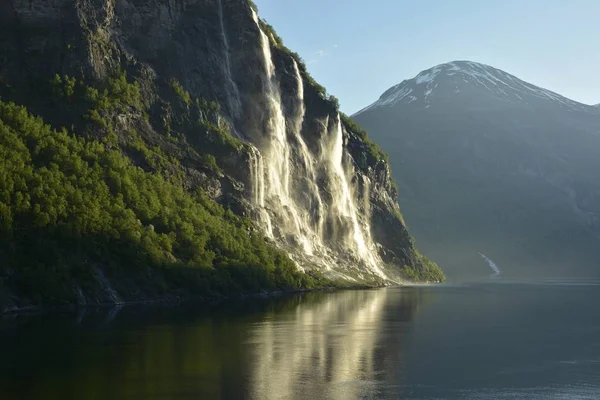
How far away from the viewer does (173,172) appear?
11350 centimetres

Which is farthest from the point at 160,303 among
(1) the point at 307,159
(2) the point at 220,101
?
(1) the point at 307,159

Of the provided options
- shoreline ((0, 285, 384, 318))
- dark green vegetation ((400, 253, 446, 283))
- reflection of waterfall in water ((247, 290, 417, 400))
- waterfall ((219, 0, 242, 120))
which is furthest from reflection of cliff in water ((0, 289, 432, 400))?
dark green vegetation ((400, 253, 446, 283))

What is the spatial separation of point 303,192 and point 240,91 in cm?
2092

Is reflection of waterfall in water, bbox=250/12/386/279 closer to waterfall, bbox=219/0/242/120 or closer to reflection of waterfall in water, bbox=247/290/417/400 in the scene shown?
waterfall, bbox=219/0/242/120

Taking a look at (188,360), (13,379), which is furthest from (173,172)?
(13,379)

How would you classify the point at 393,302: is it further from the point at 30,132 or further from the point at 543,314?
the point at 30,132

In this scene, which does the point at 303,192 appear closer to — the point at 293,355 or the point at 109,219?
the point at 109,219

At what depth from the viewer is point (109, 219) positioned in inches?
3484

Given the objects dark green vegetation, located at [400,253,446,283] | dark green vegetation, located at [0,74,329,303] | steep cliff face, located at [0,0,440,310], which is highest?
steep cliff face, located at [0,0,440,310]

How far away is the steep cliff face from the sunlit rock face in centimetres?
20

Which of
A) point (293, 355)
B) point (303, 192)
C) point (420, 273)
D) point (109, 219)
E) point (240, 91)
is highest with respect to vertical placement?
point (240, 91)

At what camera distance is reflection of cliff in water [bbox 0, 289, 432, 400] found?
1449 inches

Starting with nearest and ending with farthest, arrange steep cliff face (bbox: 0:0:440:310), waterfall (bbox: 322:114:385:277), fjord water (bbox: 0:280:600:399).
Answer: fjord water (bbox: 0:280:600:399)
steep cliff face (bbox: 0:0:440:310)
waterfall (bbox: 322:114:385:277)

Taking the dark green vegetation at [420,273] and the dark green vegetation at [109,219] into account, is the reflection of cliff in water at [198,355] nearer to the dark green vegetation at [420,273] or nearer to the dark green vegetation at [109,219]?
the dark green vegetation at [109,219]
